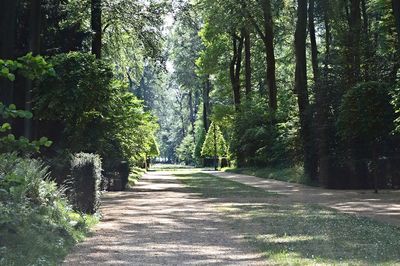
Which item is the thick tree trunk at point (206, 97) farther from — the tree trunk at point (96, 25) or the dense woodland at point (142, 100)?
the tree trunk at point (96, 25)

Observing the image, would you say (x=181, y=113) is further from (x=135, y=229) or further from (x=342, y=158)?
(x=135, y=229)

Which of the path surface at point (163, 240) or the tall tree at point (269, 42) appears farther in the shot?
the tall tree at point (269, 42)

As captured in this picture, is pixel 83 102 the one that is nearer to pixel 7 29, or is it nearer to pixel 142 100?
pixel 7 29

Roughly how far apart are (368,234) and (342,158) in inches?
460

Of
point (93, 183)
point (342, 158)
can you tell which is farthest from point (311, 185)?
point (93, 183)

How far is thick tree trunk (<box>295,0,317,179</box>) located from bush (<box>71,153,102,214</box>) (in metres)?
13.0

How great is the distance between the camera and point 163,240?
901 centimetres

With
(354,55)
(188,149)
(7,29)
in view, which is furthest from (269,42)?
(188,149)

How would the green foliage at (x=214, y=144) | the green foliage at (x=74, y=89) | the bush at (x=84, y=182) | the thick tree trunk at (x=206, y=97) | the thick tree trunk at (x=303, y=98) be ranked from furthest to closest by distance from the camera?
the thick tree trunk at (x=206, y=97)
the green foliage at (x=214, y=144)
the thick tree trunk at (x=303, y=98)
the green foliage at (x=74, y=89)
the bush at (x=84, y=182)

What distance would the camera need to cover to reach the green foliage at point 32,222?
6.74 meters

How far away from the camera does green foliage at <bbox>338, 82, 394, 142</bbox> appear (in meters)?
18.4

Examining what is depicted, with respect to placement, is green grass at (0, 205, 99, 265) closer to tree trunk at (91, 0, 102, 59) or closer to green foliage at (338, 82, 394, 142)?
green foliage at (338, 82, 394, 142)

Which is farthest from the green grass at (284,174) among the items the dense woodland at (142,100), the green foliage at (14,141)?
the green foliage at (14,141)

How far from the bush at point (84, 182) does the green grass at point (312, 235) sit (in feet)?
10.3
